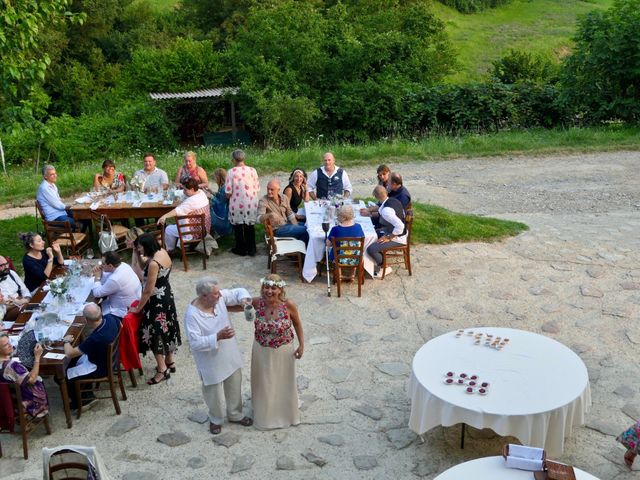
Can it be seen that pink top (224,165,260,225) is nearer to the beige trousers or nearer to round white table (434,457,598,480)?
the beige trousers

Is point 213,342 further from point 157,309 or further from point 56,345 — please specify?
point 56,345

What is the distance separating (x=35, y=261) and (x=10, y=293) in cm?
77

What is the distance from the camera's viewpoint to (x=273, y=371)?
21.3 ft

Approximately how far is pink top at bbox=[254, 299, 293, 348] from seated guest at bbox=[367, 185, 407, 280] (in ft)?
13.5

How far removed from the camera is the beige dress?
6305mm

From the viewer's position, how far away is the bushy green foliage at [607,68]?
22.2 m

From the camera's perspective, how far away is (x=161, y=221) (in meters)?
10.7

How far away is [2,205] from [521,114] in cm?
1756

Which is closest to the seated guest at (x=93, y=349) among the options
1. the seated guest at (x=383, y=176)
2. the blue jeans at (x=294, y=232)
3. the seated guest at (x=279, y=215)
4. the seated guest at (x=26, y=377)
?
the seated guest at (x=26, y=377)

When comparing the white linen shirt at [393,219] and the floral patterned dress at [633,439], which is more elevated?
the white linen shirt at [393,219]

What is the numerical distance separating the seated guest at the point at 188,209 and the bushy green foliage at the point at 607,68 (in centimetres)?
1651

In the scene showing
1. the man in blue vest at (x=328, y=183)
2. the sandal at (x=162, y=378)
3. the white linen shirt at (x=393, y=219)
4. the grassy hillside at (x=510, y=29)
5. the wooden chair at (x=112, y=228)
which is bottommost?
the sandal at (x=162, y=378)

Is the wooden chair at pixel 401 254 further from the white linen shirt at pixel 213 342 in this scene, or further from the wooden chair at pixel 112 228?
the wooden chair at pixel 112 228

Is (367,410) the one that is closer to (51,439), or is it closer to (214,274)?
(51,439)
